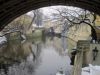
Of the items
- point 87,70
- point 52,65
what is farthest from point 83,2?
point 52,65

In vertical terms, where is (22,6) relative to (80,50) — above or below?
above

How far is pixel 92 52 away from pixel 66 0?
270 inches

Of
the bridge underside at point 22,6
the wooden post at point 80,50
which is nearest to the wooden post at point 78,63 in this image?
the wooden post at point 80,50

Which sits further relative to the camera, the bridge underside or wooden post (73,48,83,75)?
wooden post (73,48,83,75)

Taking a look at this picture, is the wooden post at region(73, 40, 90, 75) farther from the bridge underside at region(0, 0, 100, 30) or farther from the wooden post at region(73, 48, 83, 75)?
the bridge underside at region(0, 0, 100, 30)

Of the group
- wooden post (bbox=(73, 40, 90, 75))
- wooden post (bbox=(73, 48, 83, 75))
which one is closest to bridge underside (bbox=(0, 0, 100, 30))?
wooden post (bbox=(73, 48, 83, 75))

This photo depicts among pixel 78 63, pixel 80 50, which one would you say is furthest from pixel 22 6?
pixel 80 50

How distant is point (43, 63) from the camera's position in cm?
2561

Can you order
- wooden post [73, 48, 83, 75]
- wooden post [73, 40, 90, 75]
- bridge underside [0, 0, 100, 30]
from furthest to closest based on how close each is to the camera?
wooden post [73, 40, 90, 75] → wooden post [73, 48, 83, 75] → bridge underside [0, 0, 100, 30]

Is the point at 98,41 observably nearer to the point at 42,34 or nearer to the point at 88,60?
the point at 88,60

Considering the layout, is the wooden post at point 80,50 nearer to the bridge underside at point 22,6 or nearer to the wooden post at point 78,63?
the wooden post at point 78,63

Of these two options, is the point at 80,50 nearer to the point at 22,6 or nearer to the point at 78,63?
the point at 78,63

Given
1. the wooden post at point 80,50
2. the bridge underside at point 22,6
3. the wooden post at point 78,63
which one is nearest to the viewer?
the bridge underside at point 22,6

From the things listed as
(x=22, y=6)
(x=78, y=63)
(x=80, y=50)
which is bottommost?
(x=78, y=63)
